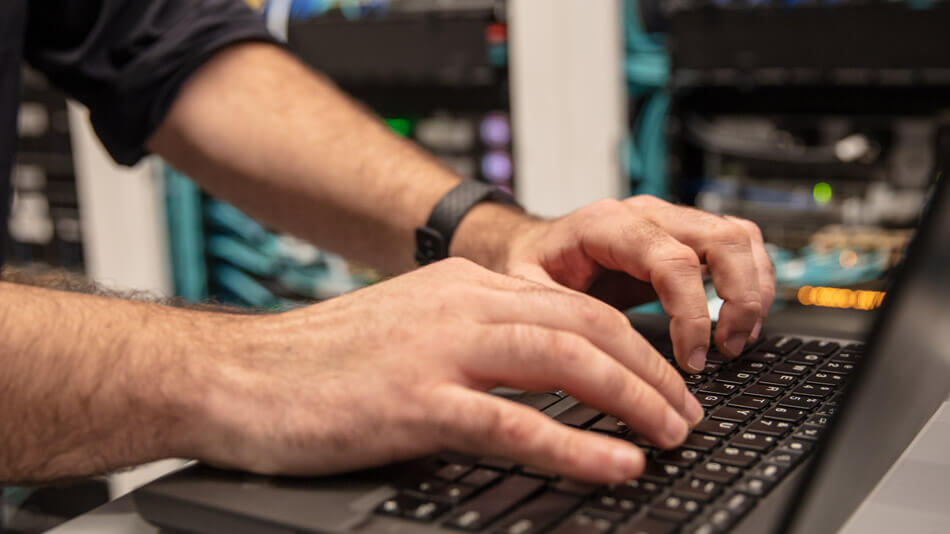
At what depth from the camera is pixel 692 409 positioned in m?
0.45

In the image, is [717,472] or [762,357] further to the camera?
[762,357]

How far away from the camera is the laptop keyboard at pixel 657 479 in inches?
14.2

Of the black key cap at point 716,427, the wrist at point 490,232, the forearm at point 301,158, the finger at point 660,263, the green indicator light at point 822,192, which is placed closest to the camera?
the black key cap at point 716,427

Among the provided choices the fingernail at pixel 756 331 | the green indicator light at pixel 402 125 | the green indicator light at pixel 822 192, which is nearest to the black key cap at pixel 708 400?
the fingernail at pixel 756 331

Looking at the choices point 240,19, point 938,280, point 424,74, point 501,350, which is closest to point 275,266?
point 424,74

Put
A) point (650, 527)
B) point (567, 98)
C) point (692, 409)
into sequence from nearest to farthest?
point (650, 527) → point (692, 409) → point (567, 98)

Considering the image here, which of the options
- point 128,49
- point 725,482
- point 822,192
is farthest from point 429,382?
point 822,192

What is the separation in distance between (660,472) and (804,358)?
0.72 ft

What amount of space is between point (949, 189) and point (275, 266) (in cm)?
141

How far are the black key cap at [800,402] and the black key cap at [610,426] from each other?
0.32 feet

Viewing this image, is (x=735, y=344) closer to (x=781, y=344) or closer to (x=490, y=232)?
(x=781, y=344)

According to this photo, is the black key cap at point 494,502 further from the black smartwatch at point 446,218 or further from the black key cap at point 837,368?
the black smartwatch at point 446,218

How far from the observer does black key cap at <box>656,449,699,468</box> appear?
411mm

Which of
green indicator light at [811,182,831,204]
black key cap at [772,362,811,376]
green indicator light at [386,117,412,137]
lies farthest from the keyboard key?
green indicator light at [386,117,412,137]
